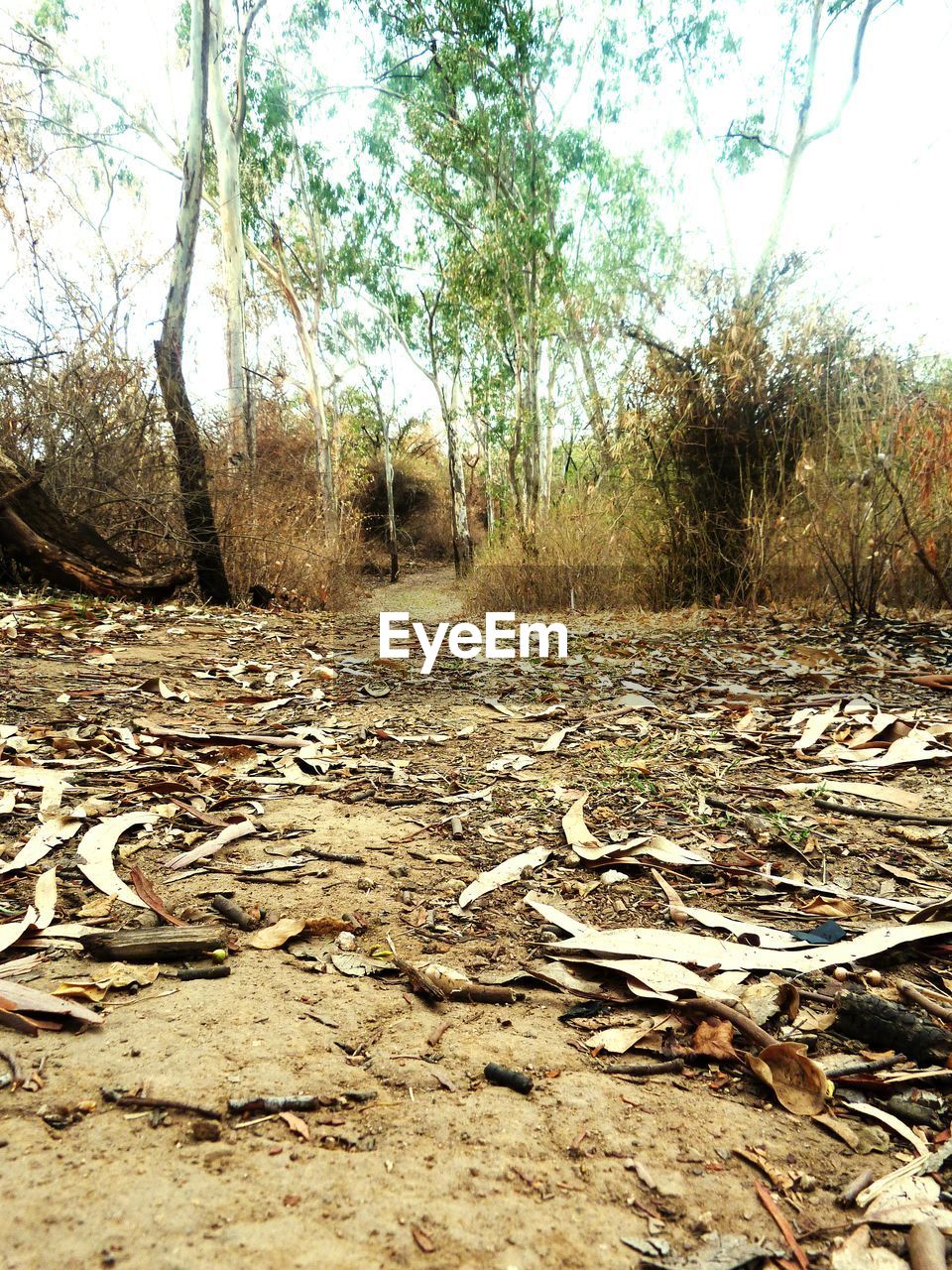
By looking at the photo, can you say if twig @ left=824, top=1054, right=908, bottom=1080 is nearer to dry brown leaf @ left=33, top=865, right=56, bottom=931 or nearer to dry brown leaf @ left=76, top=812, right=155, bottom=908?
dry brown leaf @ left=76, top=812, right=155, bottom=908

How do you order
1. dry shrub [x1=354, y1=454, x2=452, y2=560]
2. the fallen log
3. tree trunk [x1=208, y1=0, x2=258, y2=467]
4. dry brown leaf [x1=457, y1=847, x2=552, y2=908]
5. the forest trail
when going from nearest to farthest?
1. dry brown leaf [x1=457, y1=847, x2=552, y2=908]
2. the fallen log
3. the forest trail
4. tree trunk [x1=208, y1=0, x2=258, y2=467]
5. dry shrub [x1=354, y1=454, x2=452, y2=560]

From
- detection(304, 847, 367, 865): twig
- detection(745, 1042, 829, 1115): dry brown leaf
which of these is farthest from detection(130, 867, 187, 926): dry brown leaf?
detection(745, 1042, 829, 1115): dry brown leaf

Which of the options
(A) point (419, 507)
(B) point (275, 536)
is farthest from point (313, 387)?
(A) point (419, 507)

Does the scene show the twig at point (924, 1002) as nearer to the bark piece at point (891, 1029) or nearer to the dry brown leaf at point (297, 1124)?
the bark piece at point (891, 1029)

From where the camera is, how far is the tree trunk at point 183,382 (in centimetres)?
793

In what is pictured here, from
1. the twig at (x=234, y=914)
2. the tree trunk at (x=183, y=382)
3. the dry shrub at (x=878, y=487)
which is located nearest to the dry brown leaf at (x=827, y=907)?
the twig at (x=234, y=914)

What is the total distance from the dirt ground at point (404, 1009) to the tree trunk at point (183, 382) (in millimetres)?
4395

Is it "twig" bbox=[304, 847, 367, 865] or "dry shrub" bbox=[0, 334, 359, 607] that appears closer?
"twig" bbox=[304, 847, 367, 865]

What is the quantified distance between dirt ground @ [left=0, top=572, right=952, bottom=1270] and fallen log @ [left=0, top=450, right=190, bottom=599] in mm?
3273

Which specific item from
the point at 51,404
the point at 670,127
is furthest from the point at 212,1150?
the point at 670,127

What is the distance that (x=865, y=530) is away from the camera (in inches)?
245

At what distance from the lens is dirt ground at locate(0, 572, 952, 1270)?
3.09 feet

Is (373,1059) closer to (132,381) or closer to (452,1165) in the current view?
(452,1165)

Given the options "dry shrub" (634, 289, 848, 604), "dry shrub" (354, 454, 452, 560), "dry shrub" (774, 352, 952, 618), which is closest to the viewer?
"dry shrub" (774, 352, 952, 618)
